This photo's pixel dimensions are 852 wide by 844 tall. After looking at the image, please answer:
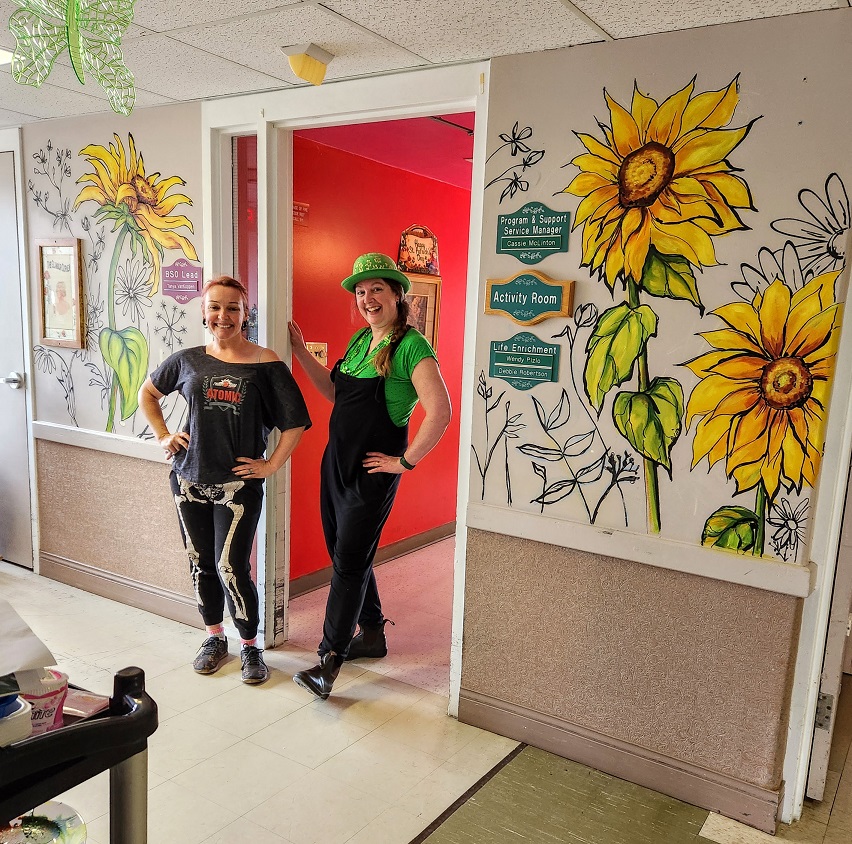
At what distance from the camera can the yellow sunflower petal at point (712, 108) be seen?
2057 millimetres

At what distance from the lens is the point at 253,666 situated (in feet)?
9.82

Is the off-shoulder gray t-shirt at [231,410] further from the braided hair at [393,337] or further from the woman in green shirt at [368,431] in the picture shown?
the braided hair at [393,337]

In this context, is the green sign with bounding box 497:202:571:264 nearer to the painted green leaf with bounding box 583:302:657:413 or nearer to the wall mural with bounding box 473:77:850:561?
the wall mural with bounding box 473:77:850:561

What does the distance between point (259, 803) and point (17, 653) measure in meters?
1.59

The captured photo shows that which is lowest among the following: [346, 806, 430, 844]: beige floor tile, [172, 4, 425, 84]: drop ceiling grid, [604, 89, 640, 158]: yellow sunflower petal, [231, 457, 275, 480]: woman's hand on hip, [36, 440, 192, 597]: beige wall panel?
[346, 806, 430, 844]: beige floor tile

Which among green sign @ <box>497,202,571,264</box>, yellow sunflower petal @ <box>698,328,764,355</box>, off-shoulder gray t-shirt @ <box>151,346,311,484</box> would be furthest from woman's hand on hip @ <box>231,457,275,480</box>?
yellow sunflower petal @ <box>698,328,764,355</box>

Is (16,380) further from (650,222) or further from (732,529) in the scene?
(732,529)

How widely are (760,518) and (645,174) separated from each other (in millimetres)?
1059

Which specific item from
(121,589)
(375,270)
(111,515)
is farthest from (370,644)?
(375,270)

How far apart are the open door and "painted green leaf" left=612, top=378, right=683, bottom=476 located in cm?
61

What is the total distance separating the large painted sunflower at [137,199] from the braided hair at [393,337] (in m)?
1.00

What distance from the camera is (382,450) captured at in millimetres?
2783

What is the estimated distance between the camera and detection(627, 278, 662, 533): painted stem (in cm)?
227

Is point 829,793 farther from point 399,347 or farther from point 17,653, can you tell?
point 17,653
